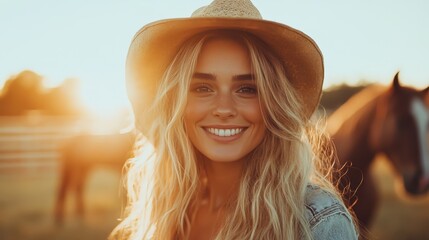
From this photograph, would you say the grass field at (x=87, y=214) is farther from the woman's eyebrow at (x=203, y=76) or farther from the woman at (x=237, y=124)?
the woman's eyebrow at (x=203, y=76)

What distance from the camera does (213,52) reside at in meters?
1.83

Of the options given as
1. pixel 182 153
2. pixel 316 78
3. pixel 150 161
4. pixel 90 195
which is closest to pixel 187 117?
pixel 182 153

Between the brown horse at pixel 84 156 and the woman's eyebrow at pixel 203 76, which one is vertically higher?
A: the woman's eyebrow at pixel 203 76

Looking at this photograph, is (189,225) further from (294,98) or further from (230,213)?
(294,98)

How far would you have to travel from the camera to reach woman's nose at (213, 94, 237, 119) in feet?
5.89

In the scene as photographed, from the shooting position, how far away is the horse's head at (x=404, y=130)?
3.88 m

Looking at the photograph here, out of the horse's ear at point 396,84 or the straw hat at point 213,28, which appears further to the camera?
the horse's ear at point 396,84

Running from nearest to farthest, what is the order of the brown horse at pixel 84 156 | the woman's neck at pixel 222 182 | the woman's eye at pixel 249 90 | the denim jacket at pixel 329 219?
1. the denim jacket at pixel 329 219
2. the woman's eye at pixel 249 90
3. the woman's neck at pixel 222 182
4. the brown horse at pixel 84 156

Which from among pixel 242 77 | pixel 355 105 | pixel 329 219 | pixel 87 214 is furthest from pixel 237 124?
pixel 87 214

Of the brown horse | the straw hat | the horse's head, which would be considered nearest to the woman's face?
the straw hat

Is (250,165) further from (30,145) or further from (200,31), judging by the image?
(30,145)

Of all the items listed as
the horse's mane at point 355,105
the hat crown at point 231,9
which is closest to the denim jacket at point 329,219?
the hat crown at point 231,9

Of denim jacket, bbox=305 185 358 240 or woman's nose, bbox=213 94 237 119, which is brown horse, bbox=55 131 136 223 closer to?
woman's nose, bbox=213 94 237 119

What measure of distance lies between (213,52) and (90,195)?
8298 mm
